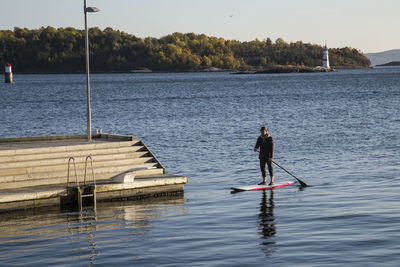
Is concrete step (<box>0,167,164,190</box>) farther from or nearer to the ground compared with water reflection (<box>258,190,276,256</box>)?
farther from the ground

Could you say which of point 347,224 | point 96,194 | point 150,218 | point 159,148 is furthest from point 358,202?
point 159,148

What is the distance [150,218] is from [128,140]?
20.7 feet

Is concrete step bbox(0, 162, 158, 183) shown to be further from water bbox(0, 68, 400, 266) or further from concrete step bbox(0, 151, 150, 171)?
water bbox(0, 68, 400, 266)

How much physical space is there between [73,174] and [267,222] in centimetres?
691

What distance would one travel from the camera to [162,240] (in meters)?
16.1

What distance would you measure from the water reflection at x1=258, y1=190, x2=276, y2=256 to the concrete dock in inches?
117

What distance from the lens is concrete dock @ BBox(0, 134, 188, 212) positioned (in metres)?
19.7

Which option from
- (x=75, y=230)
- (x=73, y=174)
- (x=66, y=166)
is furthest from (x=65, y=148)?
(x=75, y=230)

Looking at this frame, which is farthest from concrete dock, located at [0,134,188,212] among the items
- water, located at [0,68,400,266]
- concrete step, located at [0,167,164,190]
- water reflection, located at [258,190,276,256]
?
water reflection, located at [258,190,276,256]

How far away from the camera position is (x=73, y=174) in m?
21.5

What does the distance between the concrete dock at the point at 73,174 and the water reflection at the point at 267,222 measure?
297cm

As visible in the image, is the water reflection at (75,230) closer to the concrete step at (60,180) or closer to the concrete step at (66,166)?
the concrete step at (60,180)

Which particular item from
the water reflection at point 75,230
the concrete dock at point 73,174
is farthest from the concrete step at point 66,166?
the water reflection at point 75,230

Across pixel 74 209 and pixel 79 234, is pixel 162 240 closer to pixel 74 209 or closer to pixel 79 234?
pixel 79 234
